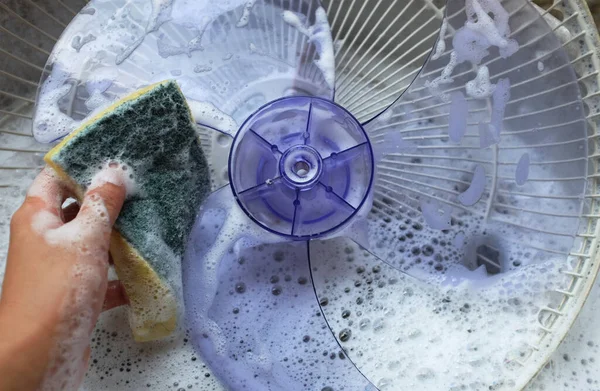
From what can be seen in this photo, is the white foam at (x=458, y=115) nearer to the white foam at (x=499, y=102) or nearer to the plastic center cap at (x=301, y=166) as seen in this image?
the white foam at (x=499, y=102)

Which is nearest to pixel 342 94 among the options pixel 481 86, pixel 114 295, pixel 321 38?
pixel 321 38

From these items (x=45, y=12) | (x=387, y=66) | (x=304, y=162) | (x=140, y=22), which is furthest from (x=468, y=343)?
(x=45, y=12)

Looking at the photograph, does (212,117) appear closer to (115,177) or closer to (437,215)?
(115,177)

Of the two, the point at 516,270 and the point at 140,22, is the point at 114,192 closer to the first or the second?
the point at 140,22

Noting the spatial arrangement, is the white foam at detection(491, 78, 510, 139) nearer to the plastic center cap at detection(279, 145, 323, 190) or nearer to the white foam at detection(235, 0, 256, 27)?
the plastic center cap at detection(279, 145, 323, 190)

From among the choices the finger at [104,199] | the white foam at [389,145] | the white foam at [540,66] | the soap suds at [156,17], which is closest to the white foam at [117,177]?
the finger at [104,199]

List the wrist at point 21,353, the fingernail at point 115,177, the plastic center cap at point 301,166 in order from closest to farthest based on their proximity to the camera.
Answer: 1. the wrist at point 21,353
2. the fingernail at point 115,177
3. the plastic center cap at point 301,166

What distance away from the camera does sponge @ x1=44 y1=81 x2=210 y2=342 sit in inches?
26.5

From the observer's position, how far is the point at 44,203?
632mm

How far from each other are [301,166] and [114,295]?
0.31 meters

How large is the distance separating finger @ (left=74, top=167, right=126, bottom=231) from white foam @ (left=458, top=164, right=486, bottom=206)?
491 millimetres

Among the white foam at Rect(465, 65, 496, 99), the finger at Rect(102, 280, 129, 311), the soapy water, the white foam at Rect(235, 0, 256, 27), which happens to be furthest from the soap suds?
the white foam at Rect(465, 65, 496, 99)

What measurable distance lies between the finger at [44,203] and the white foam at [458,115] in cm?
55

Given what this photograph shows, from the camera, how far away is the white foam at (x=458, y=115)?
82 cm
